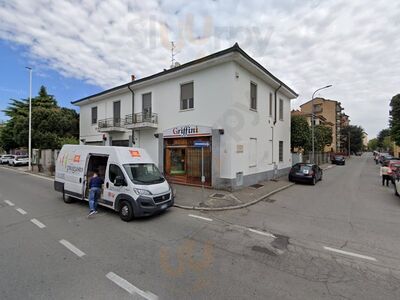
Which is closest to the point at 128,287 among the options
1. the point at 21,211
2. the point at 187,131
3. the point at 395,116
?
the point at 21,211

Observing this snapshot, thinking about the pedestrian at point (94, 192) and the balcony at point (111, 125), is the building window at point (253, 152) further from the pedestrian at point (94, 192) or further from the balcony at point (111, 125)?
the balcony at point (111, 125)

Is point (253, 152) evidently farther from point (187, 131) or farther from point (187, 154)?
point (187, 131)

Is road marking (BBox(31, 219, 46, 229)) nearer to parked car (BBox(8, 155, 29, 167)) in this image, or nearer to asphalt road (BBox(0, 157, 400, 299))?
asphalt road (BBox(0, 157, 400, 299))

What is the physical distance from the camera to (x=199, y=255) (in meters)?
4.33

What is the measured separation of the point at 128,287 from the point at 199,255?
1.54 meters

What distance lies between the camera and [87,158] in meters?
7.84

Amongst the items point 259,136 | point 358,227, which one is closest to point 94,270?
point 358,227

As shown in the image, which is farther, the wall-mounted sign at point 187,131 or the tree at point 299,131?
the tree at point 299,131

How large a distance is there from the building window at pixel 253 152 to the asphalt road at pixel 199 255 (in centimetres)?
533

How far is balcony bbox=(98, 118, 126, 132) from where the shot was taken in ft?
52.7

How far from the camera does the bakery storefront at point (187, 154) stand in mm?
11768

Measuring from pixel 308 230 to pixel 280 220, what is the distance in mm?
948

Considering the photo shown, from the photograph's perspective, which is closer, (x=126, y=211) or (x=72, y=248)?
(x=72, y=248)

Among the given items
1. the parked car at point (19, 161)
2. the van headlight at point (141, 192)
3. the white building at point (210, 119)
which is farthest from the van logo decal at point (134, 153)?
the parked car at point (19, 161)
